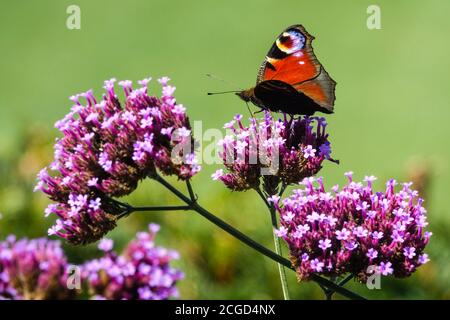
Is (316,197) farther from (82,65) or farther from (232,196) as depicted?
(82,65)

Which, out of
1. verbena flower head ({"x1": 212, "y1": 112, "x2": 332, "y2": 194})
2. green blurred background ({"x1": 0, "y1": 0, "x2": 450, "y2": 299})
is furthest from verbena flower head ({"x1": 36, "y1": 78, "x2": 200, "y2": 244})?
green blurred background ({"x1": 0, "y1": 0, "x2": 450, "y2": 299})

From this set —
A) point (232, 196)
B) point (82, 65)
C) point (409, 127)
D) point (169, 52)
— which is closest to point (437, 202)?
point (409, 127)

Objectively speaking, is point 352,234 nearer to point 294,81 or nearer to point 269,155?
point 269,155

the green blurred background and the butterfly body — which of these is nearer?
the butterfly body

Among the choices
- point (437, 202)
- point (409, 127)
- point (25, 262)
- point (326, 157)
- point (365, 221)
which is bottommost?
point (437, 202)

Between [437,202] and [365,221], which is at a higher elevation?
[365,221]

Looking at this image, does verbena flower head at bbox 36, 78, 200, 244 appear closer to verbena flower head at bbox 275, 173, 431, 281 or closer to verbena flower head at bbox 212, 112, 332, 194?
verbena flower head at bbox 212, 112, 332, 194
